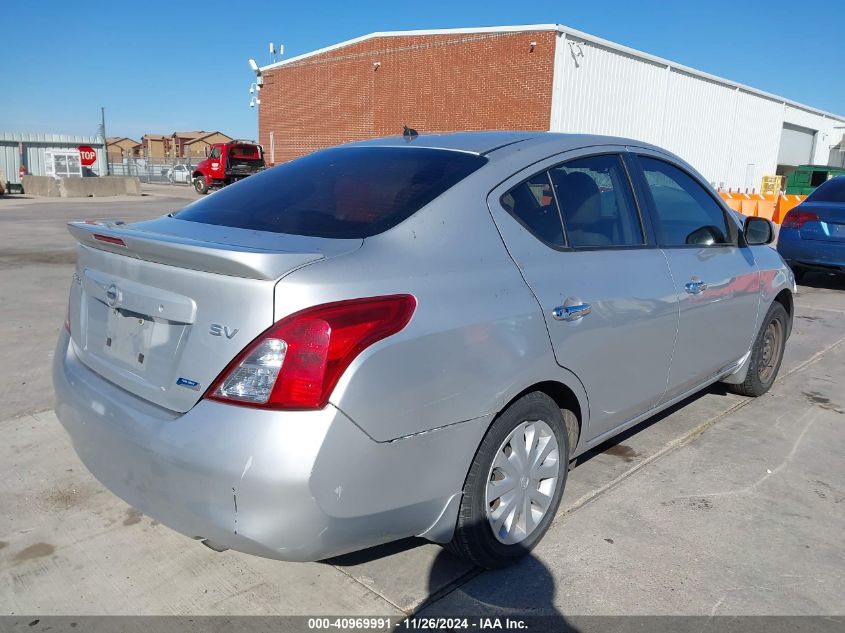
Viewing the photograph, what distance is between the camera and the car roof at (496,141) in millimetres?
2904

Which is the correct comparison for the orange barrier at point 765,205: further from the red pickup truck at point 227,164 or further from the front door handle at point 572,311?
the red pickup truck at point 227,164

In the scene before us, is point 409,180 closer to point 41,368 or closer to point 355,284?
point 355,284

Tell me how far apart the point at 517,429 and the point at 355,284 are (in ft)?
3.00

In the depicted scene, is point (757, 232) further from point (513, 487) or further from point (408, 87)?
point (408, 87)

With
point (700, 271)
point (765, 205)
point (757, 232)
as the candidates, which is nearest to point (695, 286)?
point (700, 271)

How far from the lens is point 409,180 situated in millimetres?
2732

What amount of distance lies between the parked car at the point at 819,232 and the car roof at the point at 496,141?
22.2 feet

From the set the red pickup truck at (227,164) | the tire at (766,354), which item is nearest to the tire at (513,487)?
the tire at (766,354)

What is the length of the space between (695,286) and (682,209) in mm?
486

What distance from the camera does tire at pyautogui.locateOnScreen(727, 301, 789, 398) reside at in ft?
15.0

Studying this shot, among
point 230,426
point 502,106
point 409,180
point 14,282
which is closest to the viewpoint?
point 230,426

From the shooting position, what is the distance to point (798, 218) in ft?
29.8

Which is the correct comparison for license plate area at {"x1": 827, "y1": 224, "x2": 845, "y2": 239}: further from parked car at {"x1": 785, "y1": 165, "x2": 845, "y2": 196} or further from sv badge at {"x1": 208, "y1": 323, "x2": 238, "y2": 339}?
parked car at {"x1": 785, "y1": 165, "x2": 845, "y2": 196}

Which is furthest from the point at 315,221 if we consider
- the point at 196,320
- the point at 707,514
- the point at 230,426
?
the point at 707,514
